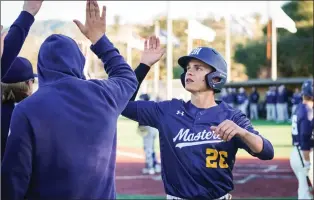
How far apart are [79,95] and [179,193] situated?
1.69m

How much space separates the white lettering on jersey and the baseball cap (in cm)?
127

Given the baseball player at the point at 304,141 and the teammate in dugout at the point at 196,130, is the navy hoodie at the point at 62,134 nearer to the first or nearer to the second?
the teammate in dugout at the point at 196,130

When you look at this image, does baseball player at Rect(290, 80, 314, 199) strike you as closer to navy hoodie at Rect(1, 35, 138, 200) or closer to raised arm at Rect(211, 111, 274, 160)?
raised arm at Rect(211, 111, 274, 160)

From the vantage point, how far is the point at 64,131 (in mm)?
2895

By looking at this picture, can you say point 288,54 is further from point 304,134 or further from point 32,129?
point 32,129

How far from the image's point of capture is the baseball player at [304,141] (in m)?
8.21

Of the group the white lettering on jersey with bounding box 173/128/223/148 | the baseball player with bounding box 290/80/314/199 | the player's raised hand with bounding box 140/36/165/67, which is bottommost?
the baseball player with bounding box 290/80/314/199

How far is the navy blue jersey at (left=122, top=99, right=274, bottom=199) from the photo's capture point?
4.34 meters

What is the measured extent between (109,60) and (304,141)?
A: 5.56 m

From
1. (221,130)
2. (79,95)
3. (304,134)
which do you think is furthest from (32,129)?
(304,134)

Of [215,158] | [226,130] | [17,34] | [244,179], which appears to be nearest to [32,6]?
[17,34]

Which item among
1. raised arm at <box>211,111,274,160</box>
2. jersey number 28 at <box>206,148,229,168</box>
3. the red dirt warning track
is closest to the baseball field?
the red dirt warning track

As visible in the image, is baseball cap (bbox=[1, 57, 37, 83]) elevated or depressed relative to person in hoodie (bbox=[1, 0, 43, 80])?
depressed

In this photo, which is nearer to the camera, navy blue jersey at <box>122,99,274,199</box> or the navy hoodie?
the navy hoodie
